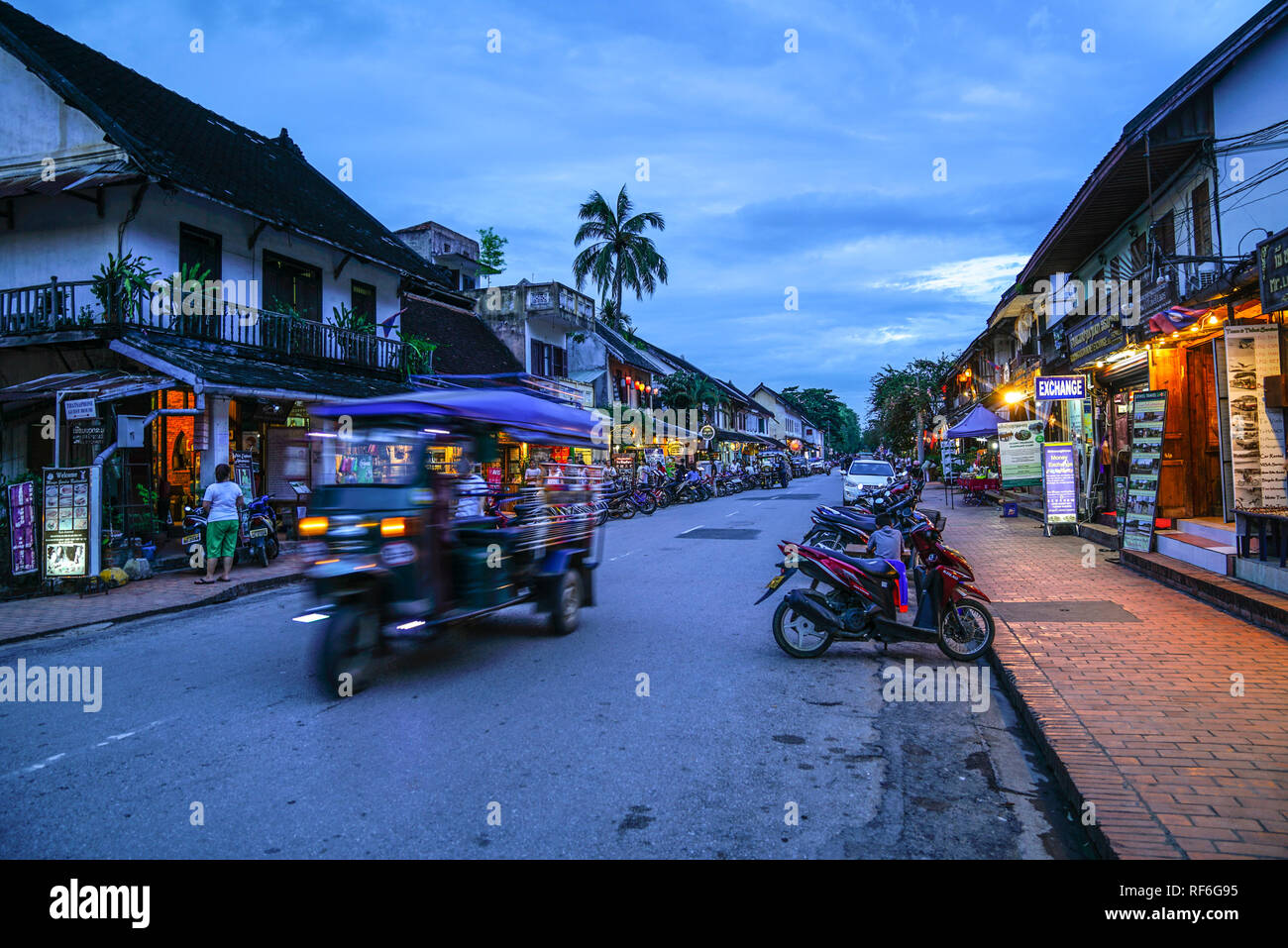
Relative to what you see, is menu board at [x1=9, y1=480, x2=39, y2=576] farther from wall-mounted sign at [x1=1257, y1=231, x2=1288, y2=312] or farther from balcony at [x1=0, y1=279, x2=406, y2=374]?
wall-mounted sign at [x1=1257, y1=231, x2=1288, y2=312]

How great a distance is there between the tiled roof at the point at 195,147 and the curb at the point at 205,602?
771 centimetres

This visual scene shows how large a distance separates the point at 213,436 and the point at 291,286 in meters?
5.12

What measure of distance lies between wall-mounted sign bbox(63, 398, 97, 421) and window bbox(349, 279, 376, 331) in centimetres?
941

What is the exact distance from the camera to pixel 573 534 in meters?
7.90

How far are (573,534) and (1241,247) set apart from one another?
31.4 ft

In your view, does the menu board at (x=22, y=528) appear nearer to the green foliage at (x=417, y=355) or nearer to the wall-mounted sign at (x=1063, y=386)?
the green foliage at (x=417, y=355)

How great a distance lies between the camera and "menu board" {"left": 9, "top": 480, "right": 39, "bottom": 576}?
10.4 meters

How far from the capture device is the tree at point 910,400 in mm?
45281

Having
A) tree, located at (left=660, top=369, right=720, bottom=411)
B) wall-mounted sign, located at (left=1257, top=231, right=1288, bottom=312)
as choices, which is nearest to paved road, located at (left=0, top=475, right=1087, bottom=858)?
wall-mounted sign, located at (left=1257, top=231, right=1288, bottom=312)

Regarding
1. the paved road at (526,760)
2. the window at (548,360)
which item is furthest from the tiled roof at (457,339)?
the paved road at (526,760)
